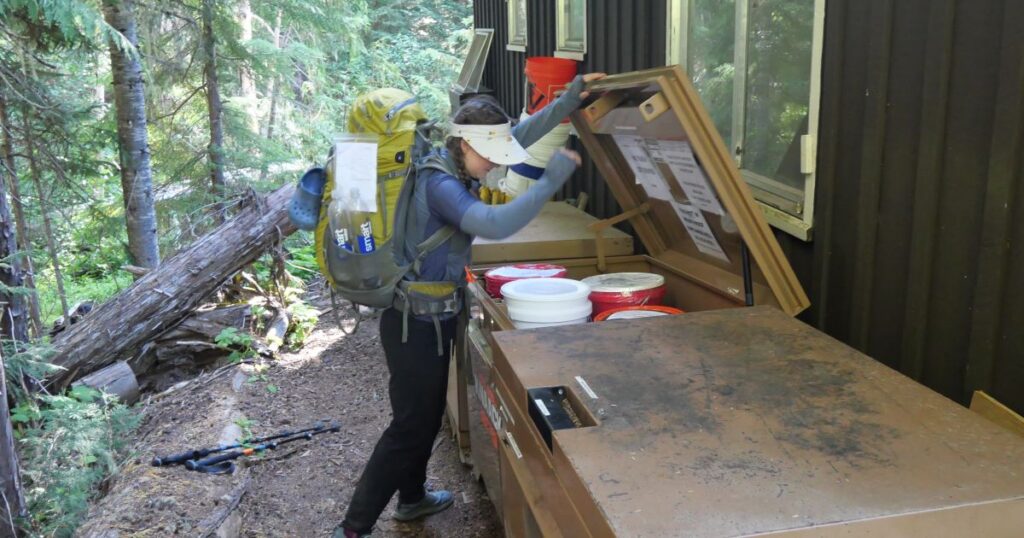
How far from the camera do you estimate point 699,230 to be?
3.21 m

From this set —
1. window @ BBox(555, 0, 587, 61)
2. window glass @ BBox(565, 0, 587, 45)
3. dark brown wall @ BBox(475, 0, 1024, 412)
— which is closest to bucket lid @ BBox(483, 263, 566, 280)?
dark brown wall @ BBox(475, 0, 1024, 412)

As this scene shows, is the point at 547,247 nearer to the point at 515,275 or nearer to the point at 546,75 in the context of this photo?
the point at 515,275

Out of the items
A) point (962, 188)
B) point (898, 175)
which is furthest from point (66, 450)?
point (962, 188)

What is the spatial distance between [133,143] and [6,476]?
5114mm

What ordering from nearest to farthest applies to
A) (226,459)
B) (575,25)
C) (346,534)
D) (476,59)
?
(346,534), (226,459), (575,25), (476,59)

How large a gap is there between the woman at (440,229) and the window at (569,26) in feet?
9.43

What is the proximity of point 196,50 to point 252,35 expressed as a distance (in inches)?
357

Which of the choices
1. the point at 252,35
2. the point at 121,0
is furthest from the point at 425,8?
the point at 121,0

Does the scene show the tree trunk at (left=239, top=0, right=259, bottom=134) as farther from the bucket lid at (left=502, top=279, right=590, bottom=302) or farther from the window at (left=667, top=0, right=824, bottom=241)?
the bucket lid at (left=502, top=279, right=590, bottom=302)

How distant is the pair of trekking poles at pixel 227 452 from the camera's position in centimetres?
469

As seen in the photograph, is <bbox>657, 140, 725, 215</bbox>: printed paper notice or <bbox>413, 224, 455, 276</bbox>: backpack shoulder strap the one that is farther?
<bbox>413, 224, 455, 276</bbox>: backpack shoulder strap

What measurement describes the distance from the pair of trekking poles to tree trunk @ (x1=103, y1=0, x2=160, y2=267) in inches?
184

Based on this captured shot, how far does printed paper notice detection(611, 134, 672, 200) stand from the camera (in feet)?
10.5

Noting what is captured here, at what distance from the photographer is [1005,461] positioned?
5.02 ft
